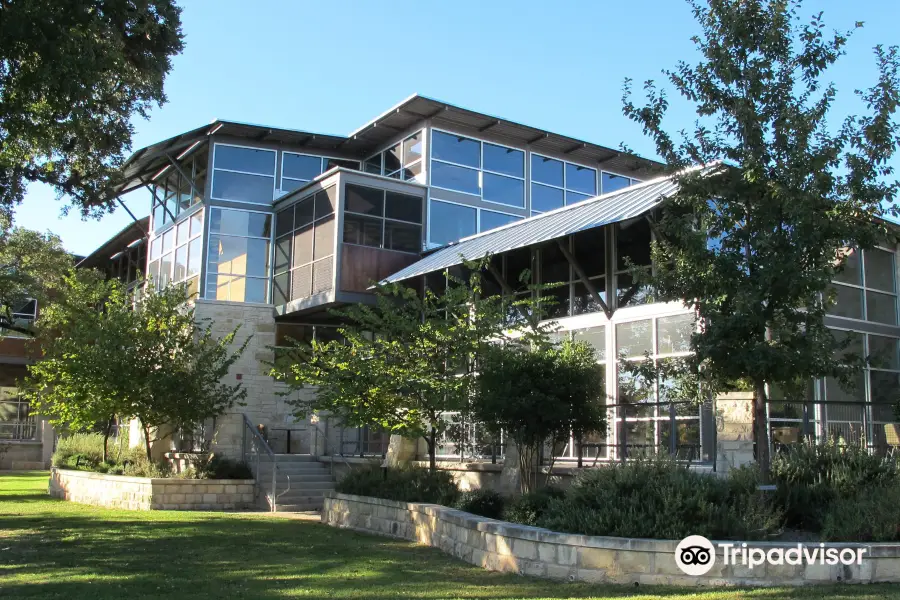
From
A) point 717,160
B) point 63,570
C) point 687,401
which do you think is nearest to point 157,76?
point 63,570

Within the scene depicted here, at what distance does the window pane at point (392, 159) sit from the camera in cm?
2639

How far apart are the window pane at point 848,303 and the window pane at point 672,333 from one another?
4.49 m

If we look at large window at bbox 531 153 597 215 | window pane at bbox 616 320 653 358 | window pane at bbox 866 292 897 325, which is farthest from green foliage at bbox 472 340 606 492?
large window at bbox 531 153 597 215

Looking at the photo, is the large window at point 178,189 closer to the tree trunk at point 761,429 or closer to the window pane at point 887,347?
the window pane at point 887,347

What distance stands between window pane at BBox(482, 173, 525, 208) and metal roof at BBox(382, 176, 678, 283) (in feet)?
12.6

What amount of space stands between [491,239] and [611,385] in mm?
5432

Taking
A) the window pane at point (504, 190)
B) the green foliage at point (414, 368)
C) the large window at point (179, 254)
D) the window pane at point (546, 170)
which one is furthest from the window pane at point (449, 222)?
the green foliage at point (414, 368)

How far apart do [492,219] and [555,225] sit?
8477 millimetres

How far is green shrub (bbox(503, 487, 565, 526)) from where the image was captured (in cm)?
1132

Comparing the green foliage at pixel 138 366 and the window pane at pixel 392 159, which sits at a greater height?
the window pane at pixel 392 159

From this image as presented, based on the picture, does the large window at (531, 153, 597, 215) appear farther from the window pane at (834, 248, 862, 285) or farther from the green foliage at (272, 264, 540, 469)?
the green foliage at (272, 264, 540, 469)

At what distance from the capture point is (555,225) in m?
18.2

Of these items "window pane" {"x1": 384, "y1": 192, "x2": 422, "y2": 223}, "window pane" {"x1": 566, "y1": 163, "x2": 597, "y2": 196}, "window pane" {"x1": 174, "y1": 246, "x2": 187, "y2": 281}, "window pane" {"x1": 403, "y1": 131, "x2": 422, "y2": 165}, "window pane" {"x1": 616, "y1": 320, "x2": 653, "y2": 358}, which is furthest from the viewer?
"window pane" {"x1": 566, "y1": 163, "x2": 597, "y2": 196}

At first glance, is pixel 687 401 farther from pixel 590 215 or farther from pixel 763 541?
pixel 590 215
